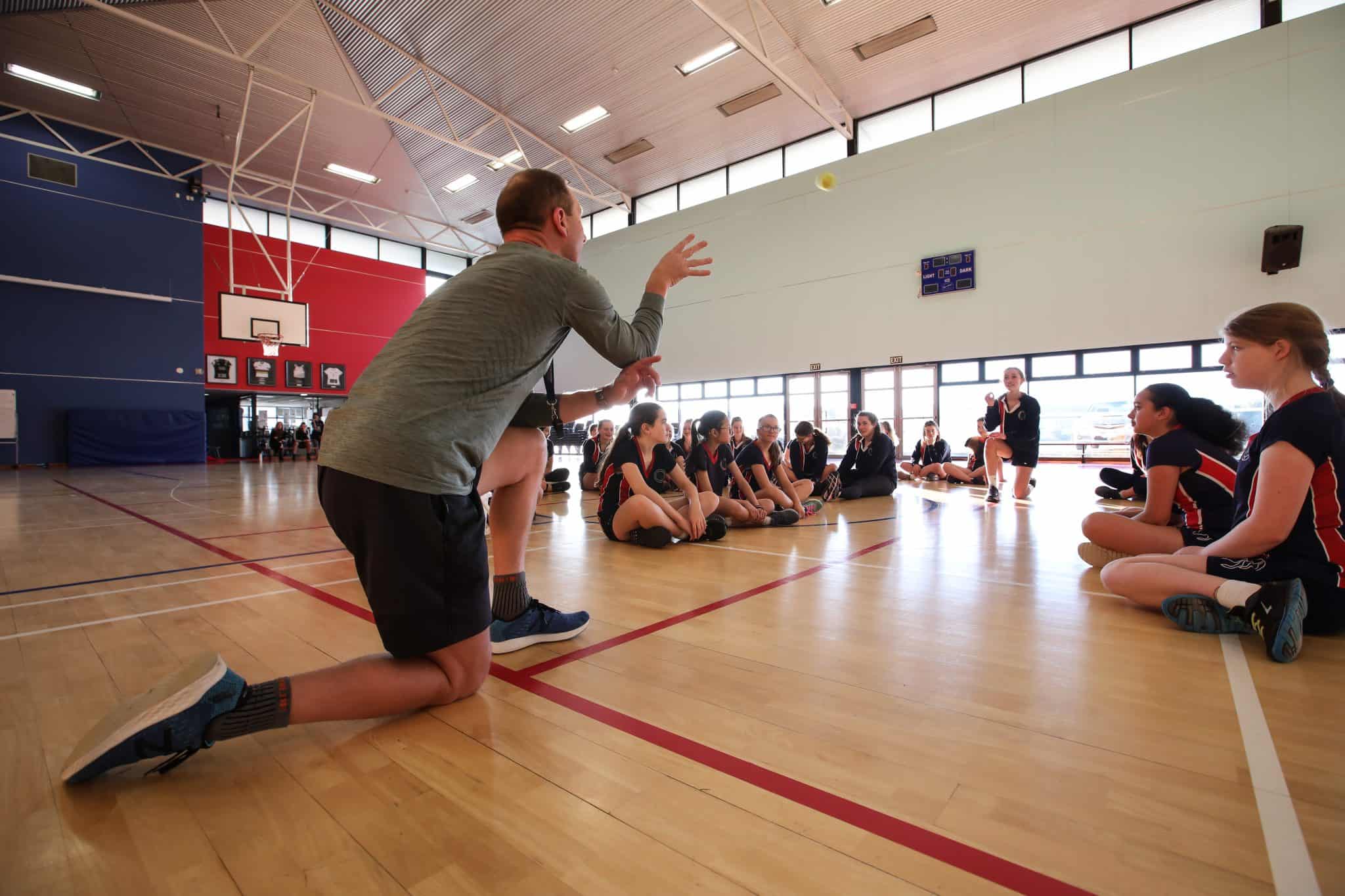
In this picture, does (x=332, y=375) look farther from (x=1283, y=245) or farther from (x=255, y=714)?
(x=1283, y=245)

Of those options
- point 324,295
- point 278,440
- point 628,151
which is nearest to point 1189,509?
point 628,151

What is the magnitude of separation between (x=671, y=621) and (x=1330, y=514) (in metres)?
2.10

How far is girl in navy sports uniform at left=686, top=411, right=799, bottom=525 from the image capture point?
408 cm

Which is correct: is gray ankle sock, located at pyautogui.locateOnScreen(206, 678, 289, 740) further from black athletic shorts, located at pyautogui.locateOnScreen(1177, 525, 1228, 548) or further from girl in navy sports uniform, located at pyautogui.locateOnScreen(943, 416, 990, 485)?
girl in navy sports uniform, located at pyautogui.locateOnScreen(943, 416, 990, 485)

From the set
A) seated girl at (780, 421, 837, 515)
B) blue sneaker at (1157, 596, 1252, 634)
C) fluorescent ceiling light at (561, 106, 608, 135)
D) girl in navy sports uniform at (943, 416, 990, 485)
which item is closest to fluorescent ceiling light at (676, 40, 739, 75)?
fluorescent ceiling light at (561, 106, 608, 135)

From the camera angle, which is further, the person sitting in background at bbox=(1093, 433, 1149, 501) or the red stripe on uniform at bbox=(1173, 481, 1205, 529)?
the person sitting in background at bbox=(1093, 433, 1149, 501)

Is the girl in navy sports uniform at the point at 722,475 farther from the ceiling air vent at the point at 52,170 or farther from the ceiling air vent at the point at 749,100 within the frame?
the ceiling air vent at the point at 52,170

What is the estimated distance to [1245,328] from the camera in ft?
6.32

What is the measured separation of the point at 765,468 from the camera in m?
4.97

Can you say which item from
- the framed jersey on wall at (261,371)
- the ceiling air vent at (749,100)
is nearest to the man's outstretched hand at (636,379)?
the ceiling air vent at (749,100)

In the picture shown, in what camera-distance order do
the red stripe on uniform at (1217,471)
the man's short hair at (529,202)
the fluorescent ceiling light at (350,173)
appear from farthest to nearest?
1. the fluorescent ceiling light at (350,173)
2. the red stripe on uniform at (1217,471)
3. the man's short hair at (529,202)

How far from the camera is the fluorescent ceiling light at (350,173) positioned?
13.2 meters

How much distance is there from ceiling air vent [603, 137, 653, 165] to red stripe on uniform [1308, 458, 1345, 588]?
41.5 feet

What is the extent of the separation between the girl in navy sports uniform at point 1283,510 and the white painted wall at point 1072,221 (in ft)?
28.3
